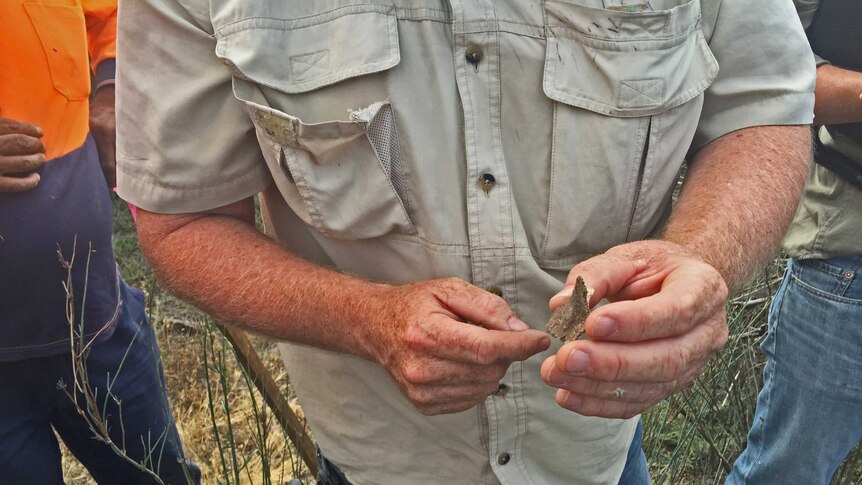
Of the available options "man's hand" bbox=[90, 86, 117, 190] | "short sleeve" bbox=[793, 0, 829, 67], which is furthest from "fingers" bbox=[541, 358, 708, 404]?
"man's hand" bbox=[90, 86, 117, 190]

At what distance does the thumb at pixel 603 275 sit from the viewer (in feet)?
4.07

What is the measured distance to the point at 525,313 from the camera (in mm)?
1529

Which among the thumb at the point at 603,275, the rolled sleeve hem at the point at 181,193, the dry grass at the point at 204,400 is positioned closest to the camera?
the thumb at the point at 603,275

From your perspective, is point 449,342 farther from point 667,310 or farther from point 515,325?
point 667,310

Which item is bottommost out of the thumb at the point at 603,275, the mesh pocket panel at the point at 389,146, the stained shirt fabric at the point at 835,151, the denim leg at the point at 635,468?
the denim leg at the point at 635,468

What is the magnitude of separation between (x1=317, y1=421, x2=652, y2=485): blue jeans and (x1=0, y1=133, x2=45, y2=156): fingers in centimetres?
127

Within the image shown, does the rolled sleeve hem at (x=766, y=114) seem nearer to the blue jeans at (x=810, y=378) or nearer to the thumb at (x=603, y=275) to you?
the thumb at (x=603, y=275)

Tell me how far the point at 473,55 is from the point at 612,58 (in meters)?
0.27

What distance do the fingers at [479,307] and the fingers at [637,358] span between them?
147mm

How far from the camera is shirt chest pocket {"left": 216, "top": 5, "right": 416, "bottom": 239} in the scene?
54.2 inches

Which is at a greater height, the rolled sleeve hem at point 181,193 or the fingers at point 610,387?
the rolled sleeve hem at point 181,193

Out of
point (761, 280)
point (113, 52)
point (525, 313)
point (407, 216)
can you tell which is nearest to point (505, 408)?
point (525, 313)

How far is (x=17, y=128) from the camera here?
89.0 inches

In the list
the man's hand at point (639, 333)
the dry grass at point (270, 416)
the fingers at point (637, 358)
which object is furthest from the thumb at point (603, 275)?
the dry grass at point (270, 416)
